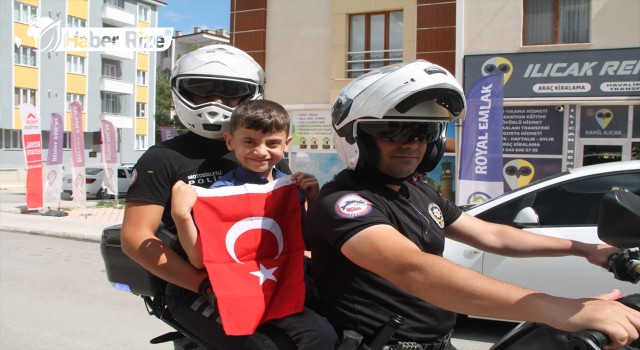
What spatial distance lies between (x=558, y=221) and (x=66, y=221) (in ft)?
40.6

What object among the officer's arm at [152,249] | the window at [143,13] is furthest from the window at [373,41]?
the window at [143,13]

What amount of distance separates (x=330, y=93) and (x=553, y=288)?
11.6 metres

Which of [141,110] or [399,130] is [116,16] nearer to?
[141,110]

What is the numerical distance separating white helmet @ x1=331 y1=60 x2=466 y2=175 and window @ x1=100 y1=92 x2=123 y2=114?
46.9 metres

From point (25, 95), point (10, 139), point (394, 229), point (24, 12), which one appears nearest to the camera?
point (394, 229)

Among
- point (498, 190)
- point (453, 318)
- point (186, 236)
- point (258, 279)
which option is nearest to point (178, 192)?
point (186, 236)

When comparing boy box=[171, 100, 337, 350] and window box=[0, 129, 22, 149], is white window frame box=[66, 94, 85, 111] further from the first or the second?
boy box=[171, 100, 337, 350]

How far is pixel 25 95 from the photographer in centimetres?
3844

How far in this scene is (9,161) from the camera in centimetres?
3669

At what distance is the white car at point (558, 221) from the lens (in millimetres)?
4578

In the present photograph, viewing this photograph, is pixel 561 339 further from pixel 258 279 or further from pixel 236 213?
pixel 236 213

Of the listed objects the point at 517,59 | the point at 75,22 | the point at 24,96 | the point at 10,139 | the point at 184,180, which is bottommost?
the point at 184,180

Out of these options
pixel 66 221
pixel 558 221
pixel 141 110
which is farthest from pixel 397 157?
pixel 141 110

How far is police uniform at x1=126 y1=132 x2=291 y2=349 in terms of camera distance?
2.18m
